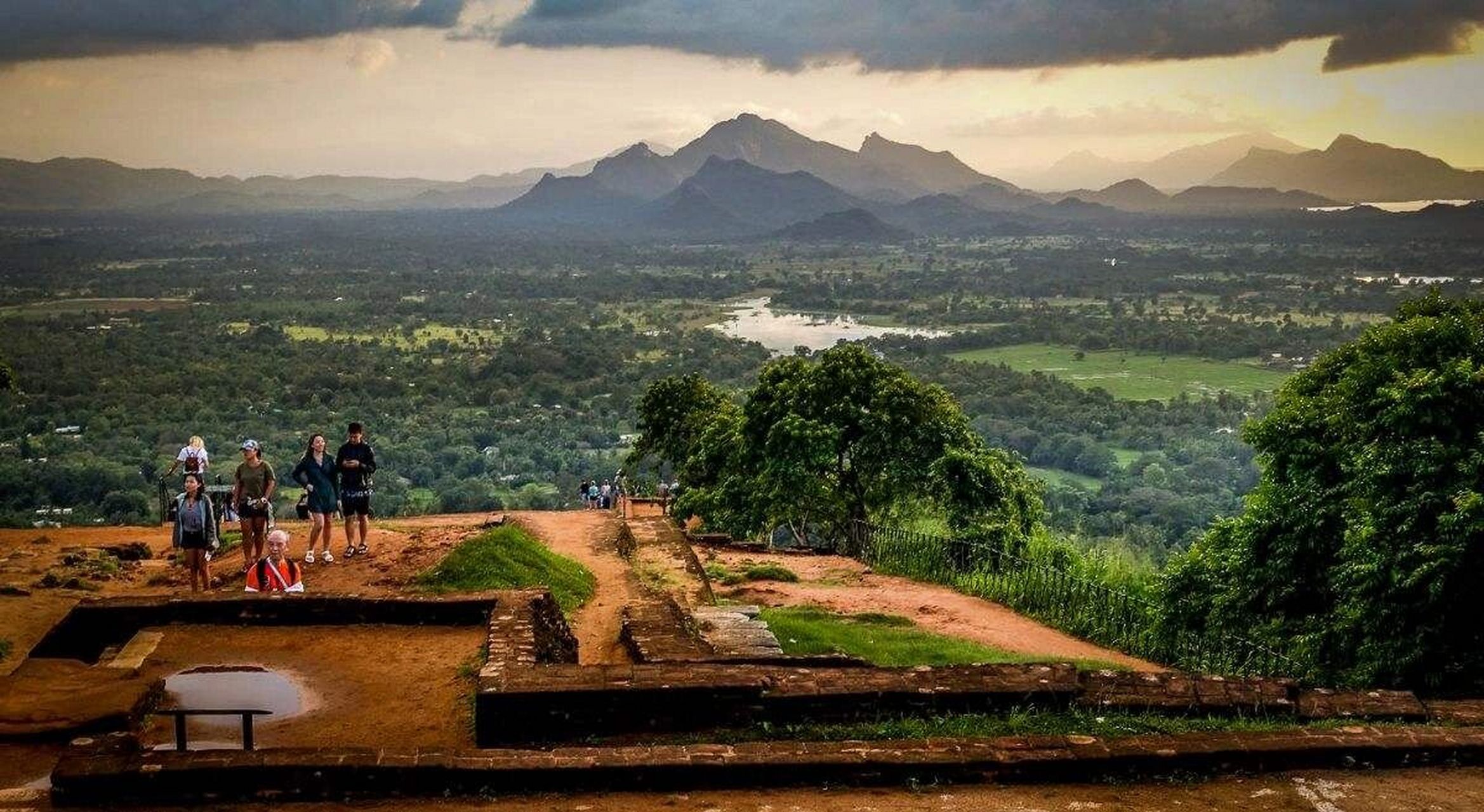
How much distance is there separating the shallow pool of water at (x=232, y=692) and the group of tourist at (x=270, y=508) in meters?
1.93

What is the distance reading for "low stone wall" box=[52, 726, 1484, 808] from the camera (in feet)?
22.1

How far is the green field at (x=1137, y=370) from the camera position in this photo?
82.6 m

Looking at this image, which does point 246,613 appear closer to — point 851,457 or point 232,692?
point 232,692

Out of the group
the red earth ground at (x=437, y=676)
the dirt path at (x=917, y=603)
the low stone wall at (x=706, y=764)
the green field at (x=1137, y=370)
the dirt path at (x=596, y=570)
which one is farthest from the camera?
the green field at (x=1137, y=370)

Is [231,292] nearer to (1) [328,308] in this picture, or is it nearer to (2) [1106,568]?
(1) [328,308]

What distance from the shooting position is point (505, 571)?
41.7 feet

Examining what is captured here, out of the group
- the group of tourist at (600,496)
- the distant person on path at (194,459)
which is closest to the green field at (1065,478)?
the group of tourist at (600,496)

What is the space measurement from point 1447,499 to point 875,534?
37.6ft

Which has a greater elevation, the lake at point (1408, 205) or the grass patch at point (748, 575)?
the lake at point (1408, 205)

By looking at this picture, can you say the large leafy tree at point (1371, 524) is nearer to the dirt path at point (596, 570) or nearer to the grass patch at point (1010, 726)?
the grass patch at point (1010, 726)

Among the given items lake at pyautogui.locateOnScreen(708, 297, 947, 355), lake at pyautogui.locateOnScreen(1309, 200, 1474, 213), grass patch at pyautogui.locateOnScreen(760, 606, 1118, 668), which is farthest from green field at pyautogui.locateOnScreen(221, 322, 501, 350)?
lake at pyautogui.locateOnScreen(1309, 200, 1474, 213)

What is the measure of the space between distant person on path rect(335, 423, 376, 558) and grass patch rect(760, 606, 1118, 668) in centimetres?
479

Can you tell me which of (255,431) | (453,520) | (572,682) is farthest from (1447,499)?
(255,431)

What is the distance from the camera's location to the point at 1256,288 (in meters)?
147
